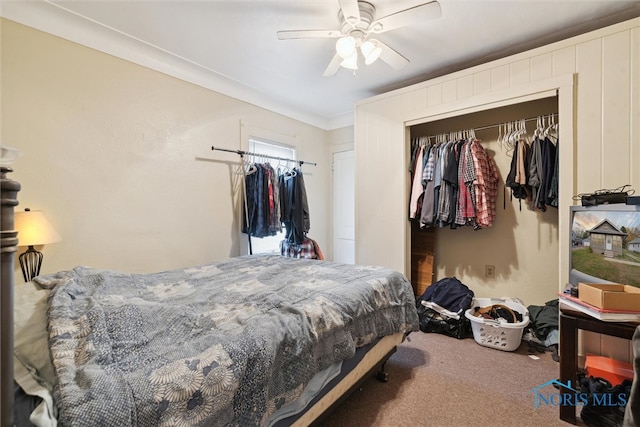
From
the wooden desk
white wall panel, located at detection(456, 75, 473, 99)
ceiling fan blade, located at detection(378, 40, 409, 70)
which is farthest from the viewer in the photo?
white wall panel, located at detection(456, 75, 473, 99)

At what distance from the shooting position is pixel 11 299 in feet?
1.62

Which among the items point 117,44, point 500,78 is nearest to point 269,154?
point 117,44

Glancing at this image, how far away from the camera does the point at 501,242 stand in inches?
112

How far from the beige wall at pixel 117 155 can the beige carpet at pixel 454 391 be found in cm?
192

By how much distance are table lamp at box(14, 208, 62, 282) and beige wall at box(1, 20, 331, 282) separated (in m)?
0.10

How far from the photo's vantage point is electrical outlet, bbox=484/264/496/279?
2892mm

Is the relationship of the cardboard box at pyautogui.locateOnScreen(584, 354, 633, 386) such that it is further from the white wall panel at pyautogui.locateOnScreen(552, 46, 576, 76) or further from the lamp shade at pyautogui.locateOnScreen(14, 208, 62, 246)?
the lamp shade at pyautogui.locateOnScreen(14, 208, 62, 246)

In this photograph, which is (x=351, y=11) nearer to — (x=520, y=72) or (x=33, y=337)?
(x=520, y=72)

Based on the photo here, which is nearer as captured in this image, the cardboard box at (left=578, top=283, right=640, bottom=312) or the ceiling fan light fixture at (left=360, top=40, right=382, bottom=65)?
the cardboard box at (left=578, top=283, right=640, bottom=312)

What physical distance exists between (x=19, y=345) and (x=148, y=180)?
179cm

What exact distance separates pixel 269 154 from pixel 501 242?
272 centimetres

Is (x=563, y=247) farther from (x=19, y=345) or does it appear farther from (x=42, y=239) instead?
(x=42, y=239)

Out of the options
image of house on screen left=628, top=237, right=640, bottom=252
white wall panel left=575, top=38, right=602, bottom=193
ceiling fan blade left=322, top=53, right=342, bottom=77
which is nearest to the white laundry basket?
image of house on screen left=628, top=237, right=640, bottom=252

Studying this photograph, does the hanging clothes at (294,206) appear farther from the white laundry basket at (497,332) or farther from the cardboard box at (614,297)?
the cardboard box at (614,297)
